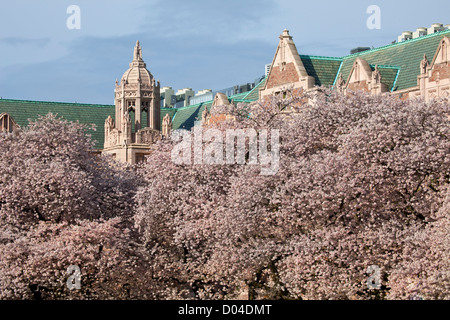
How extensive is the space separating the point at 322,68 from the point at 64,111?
50.5 meters

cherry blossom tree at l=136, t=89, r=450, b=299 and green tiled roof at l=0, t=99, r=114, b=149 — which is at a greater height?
green tiled roof at l=0, t=99, r=114, b=149

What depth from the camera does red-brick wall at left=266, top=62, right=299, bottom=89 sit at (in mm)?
90625

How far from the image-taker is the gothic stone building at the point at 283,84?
83.9m

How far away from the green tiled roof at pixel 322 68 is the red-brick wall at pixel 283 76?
2084 millimetres

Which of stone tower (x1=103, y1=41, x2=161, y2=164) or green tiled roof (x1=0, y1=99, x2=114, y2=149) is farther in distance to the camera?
green tiled roof (x1=0, y1=99, x2=114, y2=149)

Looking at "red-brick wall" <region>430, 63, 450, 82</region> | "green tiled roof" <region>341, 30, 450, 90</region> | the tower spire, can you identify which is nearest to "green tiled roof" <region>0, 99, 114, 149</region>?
the tower spire

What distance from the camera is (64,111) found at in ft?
447

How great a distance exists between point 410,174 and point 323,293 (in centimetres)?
772

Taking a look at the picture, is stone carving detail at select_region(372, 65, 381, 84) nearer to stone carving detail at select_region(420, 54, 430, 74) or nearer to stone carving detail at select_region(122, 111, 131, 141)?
stone carving detail at select_region(420, 54, 430, 74)

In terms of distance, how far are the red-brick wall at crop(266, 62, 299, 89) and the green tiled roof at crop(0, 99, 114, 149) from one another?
146 ft

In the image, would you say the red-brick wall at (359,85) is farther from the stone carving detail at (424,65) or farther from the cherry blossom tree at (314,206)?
the cherry blossom tree at (314,206)

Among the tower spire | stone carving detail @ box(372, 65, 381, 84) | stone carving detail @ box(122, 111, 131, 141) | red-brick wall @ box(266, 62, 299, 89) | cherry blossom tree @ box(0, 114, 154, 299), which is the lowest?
cherry blossom tree @ box(0, 114, 154, 299)
